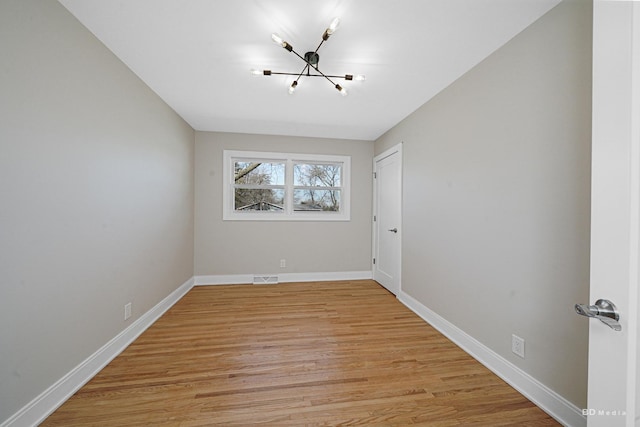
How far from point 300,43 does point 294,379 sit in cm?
243

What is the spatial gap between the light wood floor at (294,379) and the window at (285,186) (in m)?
1.78

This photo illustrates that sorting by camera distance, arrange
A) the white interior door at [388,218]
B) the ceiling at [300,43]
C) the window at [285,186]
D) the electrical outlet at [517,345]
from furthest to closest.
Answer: the window at [285,186] → the white interior door at [388,218] → the electrical outlet at [517,345] → the ceiling at [300,43]

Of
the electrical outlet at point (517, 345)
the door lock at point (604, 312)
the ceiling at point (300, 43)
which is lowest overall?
the electrical outlet at point (517, 345)

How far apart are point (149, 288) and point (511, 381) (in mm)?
3192

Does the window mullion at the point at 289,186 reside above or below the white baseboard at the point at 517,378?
above

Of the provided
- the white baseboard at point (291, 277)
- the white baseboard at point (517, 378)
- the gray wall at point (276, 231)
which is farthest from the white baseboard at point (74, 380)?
the white baseboard at point (517, 378)

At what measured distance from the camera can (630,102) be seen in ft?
2.28

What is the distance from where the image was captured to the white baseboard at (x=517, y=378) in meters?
1.35

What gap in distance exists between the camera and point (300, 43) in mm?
1809

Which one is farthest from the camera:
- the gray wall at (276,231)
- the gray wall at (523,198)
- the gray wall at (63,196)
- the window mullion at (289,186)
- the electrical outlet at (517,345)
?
the window mullion at (289,186)

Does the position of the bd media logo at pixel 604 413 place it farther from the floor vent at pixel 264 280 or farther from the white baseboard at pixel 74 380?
the floor vent at pixel 264 280

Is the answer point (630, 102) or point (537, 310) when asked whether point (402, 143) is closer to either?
point (537, 310)

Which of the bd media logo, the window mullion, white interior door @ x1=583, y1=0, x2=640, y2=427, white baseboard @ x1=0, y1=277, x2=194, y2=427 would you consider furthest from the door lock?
the window mullion

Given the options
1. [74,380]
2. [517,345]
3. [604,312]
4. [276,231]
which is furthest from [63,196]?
[517,345]
